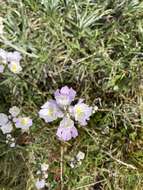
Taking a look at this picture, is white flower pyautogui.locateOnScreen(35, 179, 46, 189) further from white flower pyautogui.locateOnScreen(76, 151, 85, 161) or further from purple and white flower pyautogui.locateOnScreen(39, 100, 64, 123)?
purple and white flower pyautogui.locateOnScreen(39, 100, 64, 123)

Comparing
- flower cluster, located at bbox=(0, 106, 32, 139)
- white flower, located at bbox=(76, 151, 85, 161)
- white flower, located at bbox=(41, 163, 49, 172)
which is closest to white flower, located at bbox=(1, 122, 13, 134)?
flower cluster, located at bbox=(0, 106, 32, 139)

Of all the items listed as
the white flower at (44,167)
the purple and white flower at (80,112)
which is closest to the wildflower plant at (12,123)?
the white flower at (44,167)

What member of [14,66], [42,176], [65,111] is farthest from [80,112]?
[42,176]

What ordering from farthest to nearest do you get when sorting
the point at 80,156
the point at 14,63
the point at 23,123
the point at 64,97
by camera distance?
the point at 80,156, the point at 23,123, the point at 14,63, the point at 64,97

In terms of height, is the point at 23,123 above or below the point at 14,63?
below

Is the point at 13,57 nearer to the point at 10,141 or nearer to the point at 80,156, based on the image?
the point at 10,141

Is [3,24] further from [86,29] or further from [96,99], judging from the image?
[96,99]

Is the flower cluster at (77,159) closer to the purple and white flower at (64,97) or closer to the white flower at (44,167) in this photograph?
the white flower at (44,167)

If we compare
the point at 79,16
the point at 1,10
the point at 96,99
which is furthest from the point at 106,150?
the point at 1,10
